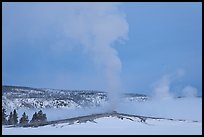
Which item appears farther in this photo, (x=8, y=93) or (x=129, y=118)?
(x=8, y=93)

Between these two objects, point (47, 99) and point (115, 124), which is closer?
point (115, 124)

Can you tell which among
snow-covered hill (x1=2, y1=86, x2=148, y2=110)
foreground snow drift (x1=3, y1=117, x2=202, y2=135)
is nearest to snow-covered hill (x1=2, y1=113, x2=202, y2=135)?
foreground snow drift (x1=3, y1=117, x2=202, y2=135)

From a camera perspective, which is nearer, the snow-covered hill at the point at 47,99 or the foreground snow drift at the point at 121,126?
the foreground snow drift at the point at 121,126

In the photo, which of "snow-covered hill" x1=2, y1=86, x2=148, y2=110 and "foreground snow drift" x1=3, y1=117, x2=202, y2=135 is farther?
"snow-covered hill" x1=2, y1=86, x2=148, y2=110

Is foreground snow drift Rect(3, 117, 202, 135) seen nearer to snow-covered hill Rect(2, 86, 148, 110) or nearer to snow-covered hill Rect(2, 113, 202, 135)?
snow-covered hill Rect(2, 113, 202, 135)

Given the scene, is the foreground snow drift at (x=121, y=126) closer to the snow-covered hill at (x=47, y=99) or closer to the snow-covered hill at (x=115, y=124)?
the snow-covered hill at (x=115, y=124)

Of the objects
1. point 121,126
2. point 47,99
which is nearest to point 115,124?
point 121,126

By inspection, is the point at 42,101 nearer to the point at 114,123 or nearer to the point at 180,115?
the point at 180,115

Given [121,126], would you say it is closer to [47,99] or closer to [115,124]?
[115,124]

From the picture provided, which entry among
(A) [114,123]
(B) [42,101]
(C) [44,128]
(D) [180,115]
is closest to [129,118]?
(A) [114,123]

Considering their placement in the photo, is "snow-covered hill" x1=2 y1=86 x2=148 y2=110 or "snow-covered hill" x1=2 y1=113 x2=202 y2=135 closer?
"snow-covered hill" x1=2 y1=113 x2=202 y2=135

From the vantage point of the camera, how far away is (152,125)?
33312 millimetres

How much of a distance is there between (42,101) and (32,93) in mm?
16805

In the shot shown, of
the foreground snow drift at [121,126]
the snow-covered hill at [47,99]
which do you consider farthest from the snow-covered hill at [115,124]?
the snow-covered hill at [47,99]
